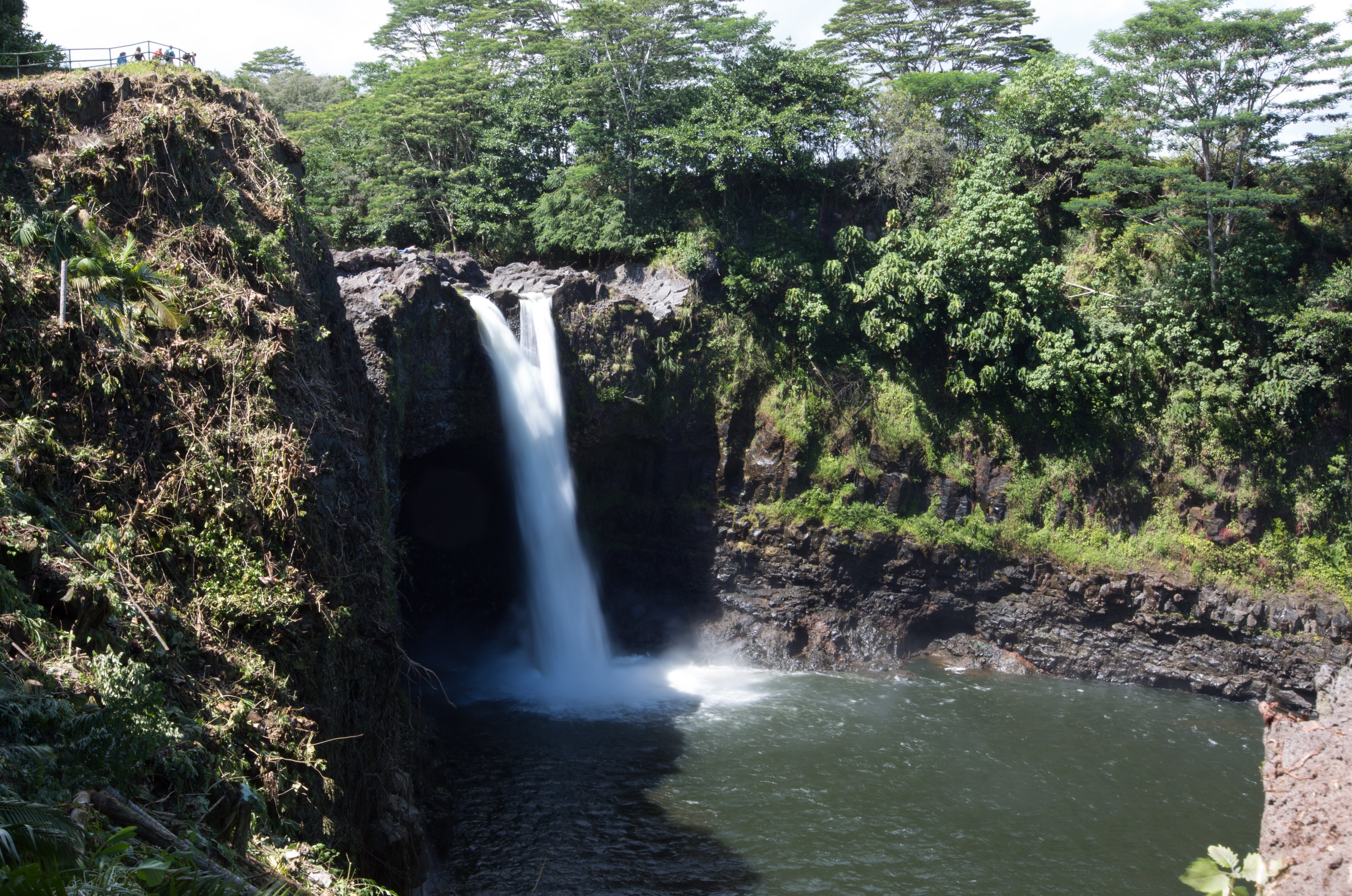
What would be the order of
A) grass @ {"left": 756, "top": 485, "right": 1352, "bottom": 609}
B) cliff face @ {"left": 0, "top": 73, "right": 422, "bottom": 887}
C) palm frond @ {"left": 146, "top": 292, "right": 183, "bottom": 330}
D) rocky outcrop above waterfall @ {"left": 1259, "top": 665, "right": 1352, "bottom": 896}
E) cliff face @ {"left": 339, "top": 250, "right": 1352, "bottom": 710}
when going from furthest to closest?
cliff face @ {"left": 339, "top": 250, "right": 1352, "bottom": 710} < grass @ {"left": 756, "top": 485, "right": 1352, "bottom": 609} < palm frond @ {"left": 146, "top": 292, "right": 183, "bottom": 330} < cliff face @ {"left": 0, "top": 73, "right": 422, "bottom": 887} < rocky outcrop above waterfall @ {"left": 1259, "top": 665, "right": 1352, "bottom": 896}

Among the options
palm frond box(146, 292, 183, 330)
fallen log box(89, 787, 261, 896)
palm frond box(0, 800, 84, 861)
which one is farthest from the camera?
palm frond box(146, 292, 183, 330)

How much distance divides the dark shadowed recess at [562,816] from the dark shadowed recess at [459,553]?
14.3ft

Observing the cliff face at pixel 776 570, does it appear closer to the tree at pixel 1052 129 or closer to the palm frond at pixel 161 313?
the tree at pixel 1052 129

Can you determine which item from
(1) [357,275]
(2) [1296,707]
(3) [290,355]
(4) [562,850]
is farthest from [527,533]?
(2) [1296,707]

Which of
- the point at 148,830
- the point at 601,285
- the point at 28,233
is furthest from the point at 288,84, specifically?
the point at 148,830

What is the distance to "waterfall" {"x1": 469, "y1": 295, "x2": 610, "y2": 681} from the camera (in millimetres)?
20000

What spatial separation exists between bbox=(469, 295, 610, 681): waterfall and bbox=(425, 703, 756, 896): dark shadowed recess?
10.2 ft

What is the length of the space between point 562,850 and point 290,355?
798 centimetres

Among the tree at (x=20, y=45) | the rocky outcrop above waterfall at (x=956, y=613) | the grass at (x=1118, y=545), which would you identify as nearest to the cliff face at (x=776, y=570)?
the rocky outcrop above waterfall at (x=956, y=613)

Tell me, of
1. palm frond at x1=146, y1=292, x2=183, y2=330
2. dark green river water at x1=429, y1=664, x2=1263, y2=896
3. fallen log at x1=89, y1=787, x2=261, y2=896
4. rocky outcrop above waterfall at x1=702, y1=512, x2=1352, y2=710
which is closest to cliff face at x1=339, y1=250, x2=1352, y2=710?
rocky outcrop above waterfall at x1=702, y1=512, x2=1352, y2=710

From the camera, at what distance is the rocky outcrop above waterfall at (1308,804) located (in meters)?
6.23

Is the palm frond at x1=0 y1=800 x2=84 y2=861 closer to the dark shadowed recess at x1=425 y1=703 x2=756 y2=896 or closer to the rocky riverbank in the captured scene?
the dark shadowed recess at x1=425 y1=703 x2=756 y2=896

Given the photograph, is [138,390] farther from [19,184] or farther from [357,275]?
[357,275]

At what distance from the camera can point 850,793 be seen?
14852mm
